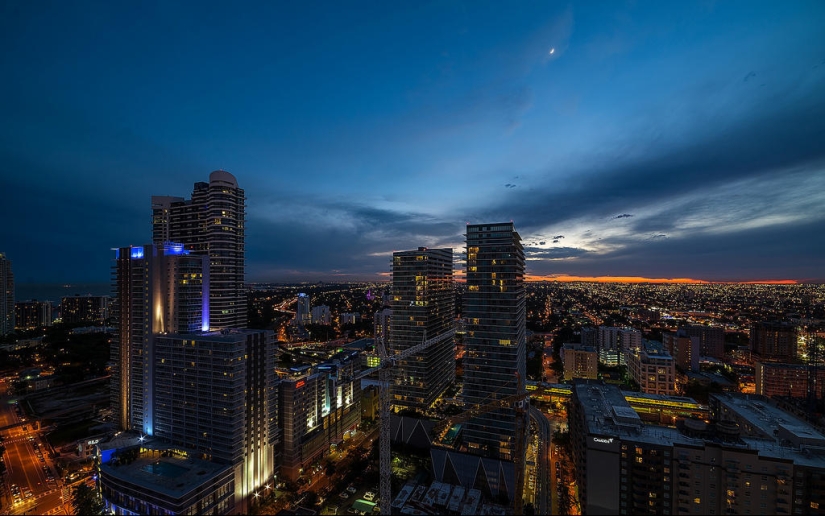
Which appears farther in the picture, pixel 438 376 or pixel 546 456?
pixel 438 376

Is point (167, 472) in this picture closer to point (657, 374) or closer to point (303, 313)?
point (657, 374)

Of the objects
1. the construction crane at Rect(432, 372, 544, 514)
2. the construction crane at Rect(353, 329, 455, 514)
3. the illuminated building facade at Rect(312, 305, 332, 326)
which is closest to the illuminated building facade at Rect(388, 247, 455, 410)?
the construction crane at Rect(353, 329, 455, 514)

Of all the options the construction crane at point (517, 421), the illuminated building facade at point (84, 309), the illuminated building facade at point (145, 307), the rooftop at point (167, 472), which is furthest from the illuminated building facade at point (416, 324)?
the illuminated building facade at point (84, 309)

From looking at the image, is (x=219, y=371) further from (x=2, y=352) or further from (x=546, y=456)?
(x=2, y=352)

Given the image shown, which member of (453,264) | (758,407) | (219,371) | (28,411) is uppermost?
(453,264)

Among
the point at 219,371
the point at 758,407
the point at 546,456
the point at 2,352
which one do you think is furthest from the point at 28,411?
the point at 758,407

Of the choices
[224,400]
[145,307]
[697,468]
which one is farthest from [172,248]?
[697,468]

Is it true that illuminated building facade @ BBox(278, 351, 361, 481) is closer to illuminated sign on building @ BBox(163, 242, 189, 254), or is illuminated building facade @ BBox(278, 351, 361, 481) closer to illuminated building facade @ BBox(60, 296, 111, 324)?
illuminated sign on building @ BBox(163, 242, 189, 254)
